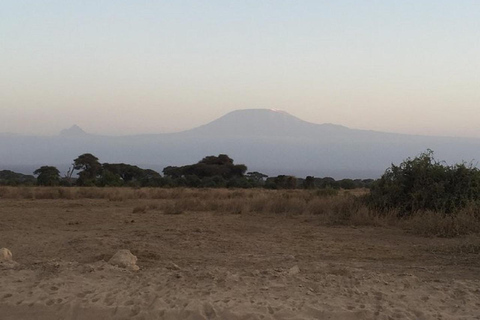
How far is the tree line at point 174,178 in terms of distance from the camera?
36500 mm

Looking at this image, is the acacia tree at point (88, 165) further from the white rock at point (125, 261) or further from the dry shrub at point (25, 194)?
the white rock at point (125, 261)

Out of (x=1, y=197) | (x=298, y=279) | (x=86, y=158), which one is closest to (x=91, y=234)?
(x=298, y=279)

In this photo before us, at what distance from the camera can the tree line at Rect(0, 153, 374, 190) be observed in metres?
36.5

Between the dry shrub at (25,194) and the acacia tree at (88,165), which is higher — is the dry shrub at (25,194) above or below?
below

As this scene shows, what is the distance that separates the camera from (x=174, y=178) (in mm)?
43688

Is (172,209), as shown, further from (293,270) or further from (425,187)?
(293,270)

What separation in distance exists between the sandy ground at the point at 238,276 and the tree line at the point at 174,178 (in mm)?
20583

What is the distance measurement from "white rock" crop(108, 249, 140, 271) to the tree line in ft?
78.0

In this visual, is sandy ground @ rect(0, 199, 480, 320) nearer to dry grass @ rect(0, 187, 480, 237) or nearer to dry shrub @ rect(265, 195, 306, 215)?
dry grass @ rect(0, 187, 480, 237)

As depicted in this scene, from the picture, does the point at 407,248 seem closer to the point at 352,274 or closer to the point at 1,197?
the point at 352,274

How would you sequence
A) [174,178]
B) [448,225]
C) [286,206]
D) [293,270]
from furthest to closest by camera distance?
[174,178], [286,206], [448,225], [293,270]

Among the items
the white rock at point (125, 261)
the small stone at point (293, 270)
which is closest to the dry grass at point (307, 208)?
the small stone at point (293, 270)

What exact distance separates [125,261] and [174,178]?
35443 millimetres

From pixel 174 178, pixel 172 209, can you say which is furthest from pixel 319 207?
pixel 174 178
